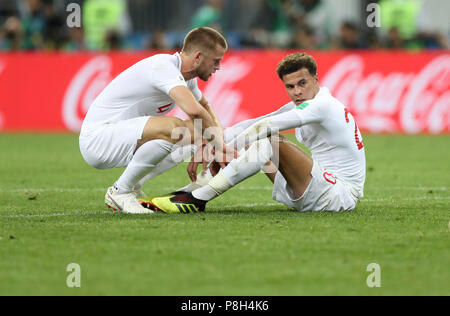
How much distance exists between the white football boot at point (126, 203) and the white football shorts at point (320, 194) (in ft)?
3.52

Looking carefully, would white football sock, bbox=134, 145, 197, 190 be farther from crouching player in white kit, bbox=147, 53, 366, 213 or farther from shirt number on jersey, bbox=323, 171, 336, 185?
shirt number on jersey, bbox=323, 171, 336, 185

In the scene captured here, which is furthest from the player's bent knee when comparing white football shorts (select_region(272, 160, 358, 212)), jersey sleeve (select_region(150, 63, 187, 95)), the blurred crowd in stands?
the blurred crowd in stands

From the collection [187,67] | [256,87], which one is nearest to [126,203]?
[187,67]

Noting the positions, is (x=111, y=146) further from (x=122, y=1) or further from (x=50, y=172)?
(x=122, y=1)

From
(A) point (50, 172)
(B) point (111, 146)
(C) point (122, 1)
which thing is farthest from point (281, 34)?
(B) point (111, 146)

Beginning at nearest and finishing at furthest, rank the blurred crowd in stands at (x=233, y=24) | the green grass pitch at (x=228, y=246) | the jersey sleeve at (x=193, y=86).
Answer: the green grass pitch at (x=228, y=246)
the jersey sleeve at (x=193, y=86)
the blurred crowd in stands at (x=233, y=24)

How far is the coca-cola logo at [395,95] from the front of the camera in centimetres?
1535

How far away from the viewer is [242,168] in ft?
20.0

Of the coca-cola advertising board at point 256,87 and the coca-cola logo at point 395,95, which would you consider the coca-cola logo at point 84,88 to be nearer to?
the coca-cola advertising board at point 256,87

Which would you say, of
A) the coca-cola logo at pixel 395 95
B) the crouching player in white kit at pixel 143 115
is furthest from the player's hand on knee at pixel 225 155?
the coca-cola logo at pixel 395 95

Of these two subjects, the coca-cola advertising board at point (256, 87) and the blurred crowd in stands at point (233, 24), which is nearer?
the coca-cola advertising board at point (256, 87)

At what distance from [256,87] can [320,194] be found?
9604 millimetres

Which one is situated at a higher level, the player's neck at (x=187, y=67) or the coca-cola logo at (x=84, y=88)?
the player's neck at (x=187, y=67)

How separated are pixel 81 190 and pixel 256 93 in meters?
7.76
